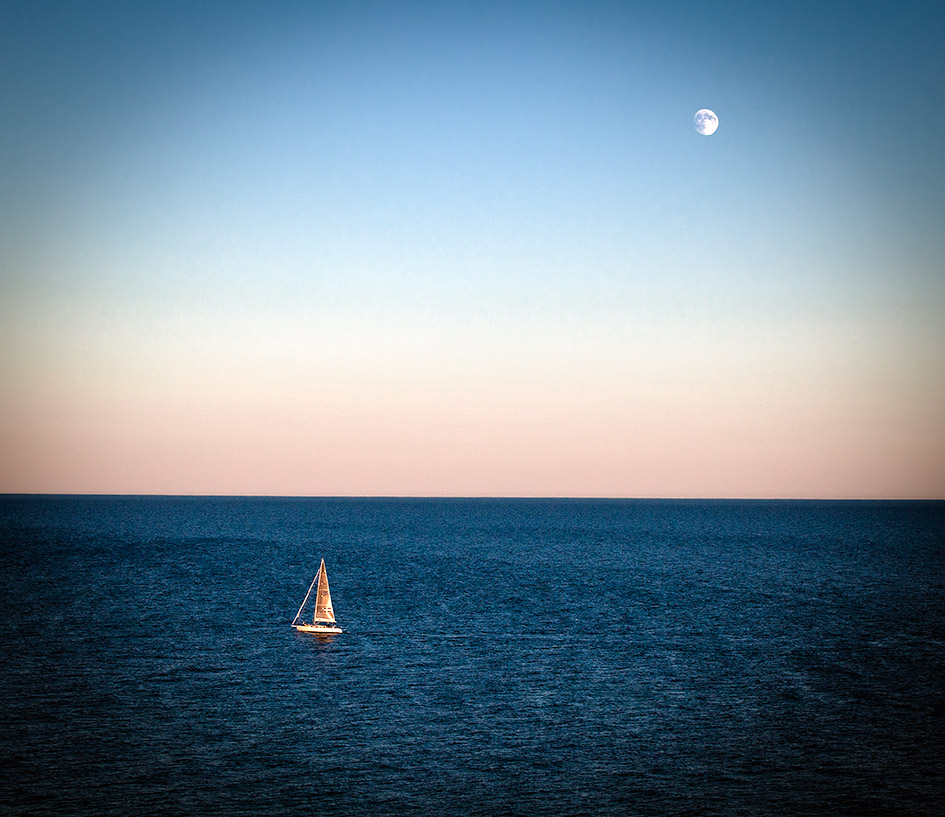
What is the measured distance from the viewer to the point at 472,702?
5553 cm

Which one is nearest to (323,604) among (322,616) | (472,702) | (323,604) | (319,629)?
(323,604)

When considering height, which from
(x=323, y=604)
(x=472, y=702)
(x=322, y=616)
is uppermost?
(x=323, y=604)

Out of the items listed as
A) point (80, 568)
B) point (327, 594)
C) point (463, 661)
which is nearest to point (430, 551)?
point (80, 568)

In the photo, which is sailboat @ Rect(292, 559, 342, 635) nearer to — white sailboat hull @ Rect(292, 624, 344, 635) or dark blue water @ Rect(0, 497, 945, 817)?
white sailboat hull @ Rect(292, 624, 344, 635)

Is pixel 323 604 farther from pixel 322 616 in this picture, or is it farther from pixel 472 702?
pixel 472 702

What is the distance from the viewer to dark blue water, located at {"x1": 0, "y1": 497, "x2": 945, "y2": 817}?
40750 millimetres

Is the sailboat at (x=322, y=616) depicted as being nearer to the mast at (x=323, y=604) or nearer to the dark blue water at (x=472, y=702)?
the mast at (x=323, y=604)

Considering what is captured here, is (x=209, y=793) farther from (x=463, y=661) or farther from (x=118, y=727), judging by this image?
(x=463, y=661)

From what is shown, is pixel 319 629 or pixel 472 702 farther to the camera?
pixel 319 629

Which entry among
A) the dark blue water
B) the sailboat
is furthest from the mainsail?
the dark blue water

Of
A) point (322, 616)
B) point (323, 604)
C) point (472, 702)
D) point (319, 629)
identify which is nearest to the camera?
point (472, 702)

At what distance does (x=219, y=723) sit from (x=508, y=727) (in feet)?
56.1

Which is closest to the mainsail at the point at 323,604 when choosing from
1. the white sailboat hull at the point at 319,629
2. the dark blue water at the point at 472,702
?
the white sailboat hull at the point at 319,629

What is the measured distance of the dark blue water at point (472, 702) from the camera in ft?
134
